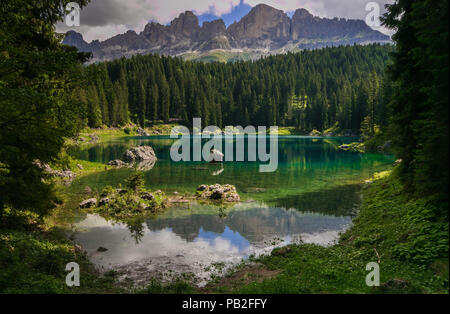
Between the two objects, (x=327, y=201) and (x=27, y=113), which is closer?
(x=27, y=113)

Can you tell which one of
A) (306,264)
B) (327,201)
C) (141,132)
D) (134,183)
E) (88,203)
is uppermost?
Result: (141,132)

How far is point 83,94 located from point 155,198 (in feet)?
284

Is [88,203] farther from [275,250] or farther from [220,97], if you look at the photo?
[220,97]

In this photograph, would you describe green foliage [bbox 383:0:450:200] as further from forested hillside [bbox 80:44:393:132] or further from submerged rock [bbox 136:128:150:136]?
submerged rock [bbox 136:128:150:136]

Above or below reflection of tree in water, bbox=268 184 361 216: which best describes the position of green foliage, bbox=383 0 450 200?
above

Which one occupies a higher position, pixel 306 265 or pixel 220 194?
pixel 306 265

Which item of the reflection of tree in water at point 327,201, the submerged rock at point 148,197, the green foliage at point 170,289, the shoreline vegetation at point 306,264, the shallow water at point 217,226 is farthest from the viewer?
the submerged rock at point 148,197

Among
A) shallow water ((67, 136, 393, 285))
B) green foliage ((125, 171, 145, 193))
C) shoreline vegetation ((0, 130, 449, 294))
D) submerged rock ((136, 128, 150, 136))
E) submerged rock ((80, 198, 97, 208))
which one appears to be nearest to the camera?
shoreline vegetation ((0, 130, 449, 294))

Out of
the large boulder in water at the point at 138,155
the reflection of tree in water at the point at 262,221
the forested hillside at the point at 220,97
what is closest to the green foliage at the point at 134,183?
the reflection of tree in water at the point at 262,221

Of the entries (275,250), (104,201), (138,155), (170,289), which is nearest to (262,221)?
(275,250)

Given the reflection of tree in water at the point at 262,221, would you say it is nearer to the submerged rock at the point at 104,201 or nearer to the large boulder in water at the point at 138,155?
the submerged rock at the point at 104,201

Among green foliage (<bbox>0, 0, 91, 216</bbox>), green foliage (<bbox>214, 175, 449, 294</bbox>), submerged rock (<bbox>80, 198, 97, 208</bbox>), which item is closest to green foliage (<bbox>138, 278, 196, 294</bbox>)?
green foliage (<bbox>214, 175, 449, 294</bbox>)

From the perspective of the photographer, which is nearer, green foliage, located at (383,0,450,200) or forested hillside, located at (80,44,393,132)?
green foliage, located at (383,0,450,200)

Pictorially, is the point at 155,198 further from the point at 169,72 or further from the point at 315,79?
the point at 315,79
